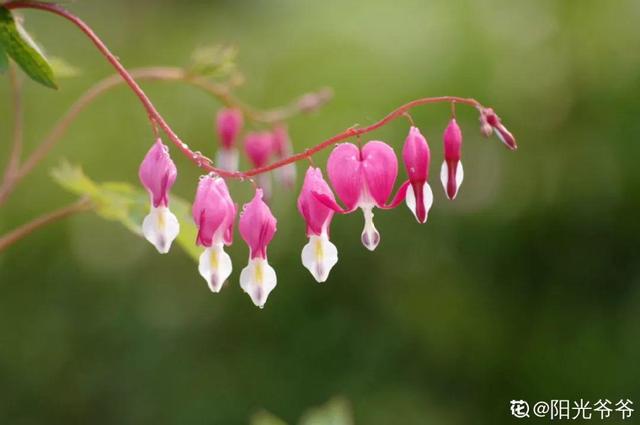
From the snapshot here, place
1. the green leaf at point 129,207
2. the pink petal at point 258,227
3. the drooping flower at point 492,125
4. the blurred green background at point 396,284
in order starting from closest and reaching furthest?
the drooping flower at point 492,125, the pink petal at point 258,227, the green leaf at point 129,207, the blurred green background at point 396,284

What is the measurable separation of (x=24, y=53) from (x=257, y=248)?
0.36 m

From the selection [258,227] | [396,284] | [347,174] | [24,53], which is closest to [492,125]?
[347,174]

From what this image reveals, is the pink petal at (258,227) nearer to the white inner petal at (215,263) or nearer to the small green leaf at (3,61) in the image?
the white inner petal at (215,263)

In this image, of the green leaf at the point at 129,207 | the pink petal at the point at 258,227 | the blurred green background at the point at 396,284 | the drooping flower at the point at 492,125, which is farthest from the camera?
the blurred green background at the point at 396,284

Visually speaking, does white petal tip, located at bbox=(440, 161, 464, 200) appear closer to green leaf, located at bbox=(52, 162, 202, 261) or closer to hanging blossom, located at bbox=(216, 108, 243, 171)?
green leaf, located at bbox=(52, 162, 202, 261)

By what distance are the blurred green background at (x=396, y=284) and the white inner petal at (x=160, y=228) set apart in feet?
7.98

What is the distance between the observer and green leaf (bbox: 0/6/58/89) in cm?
106

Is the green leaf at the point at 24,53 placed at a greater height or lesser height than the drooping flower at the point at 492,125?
greater

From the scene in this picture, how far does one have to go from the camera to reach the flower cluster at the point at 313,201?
946mm

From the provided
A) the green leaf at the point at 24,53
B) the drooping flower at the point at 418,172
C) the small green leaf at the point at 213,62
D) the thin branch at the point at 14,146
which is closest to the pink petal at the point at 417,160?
the drooping flower at the point at 418,172

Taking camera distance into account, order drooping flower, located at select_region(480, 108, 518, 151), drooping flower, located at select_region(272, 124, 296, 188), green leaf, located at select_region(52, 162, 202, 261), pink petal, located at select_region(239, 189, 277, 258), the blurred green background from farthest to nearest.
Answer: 1. the blurred green background
2. drooping flower, located at select_region(272, 124, 296, 188)
3. green leaf, located at select_region(52, 162, 202, 261)
4. pink petal, located at select_region(239, 189, 277, 258)
5. drooping flower, located at select_region(480, 108, 518, 151)

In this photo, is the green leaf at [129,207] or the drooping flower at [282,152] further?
the drooping flower at [282,152]

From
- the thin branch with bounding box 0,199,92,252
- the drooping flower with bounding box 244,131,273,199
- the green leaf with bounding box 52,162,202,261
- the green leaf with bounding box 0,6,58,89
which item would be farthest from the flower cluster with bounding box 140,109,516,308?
the drooping flower with bounding box 244,131,273,199

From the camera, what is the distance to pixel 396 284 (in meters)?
3.50
